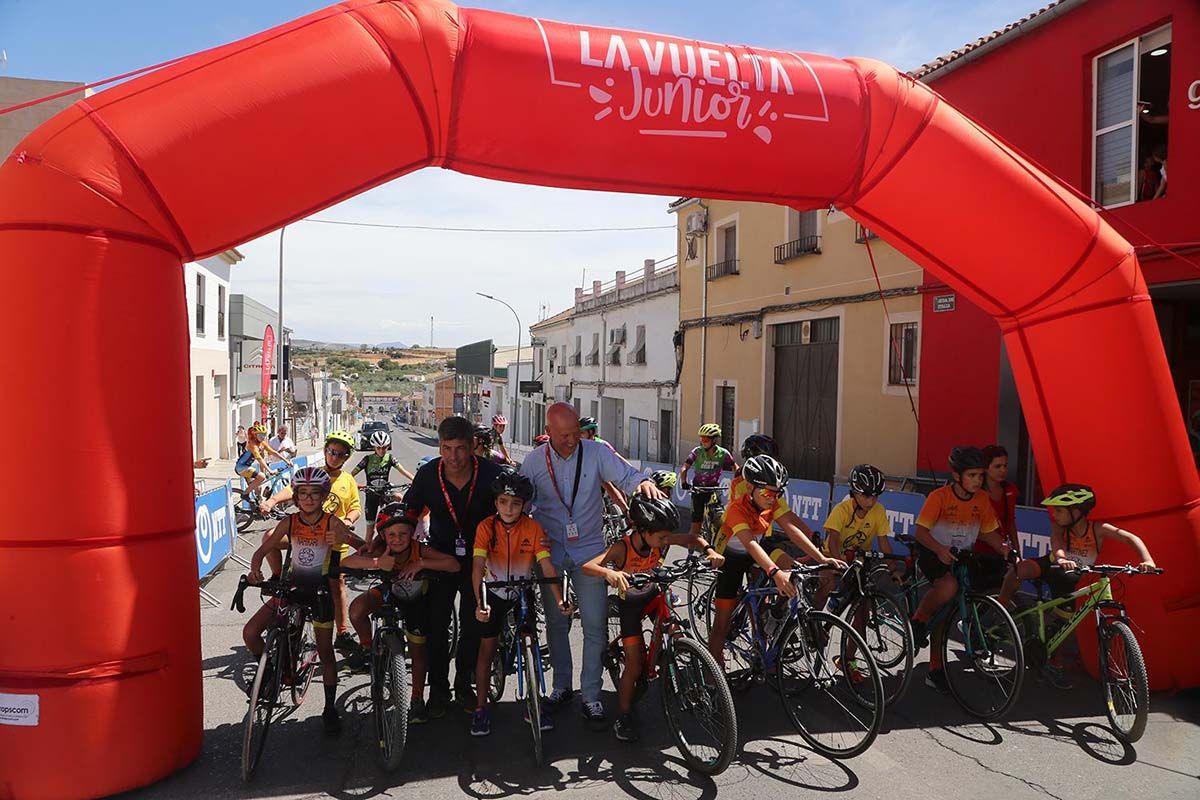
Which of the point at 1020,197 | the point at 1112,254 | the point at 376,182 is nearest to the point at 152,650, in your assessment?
the point at 376,182

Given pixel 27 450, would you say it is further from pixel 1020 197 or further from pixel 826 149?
pixel 1020 197

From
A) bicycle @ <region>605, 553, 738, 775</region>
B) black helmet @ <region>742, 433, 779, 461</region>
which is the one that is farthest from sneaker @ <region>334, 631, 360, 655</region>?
black helmet @ <region>742, 433, 779, 461</region>

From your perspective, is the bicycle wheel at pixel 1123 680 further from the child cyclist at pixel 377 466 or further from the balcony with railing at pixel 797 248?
the balcony with railing at pixel 797 248

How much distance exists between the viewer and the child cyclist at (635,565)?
15.4ft

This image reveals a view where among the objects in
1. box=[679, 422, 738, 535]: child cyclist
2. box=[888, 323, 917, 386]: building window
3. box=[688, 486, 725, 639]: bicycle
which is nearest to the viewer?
box=[688, 486, 725, 639]: bicycle

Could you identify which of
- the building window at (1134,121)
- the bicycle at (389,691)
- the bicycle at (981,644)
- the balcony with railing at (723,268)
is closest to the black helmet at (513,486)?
the bicycle at (389,691)

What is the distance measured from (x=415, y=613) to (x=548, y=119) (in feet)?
10.3

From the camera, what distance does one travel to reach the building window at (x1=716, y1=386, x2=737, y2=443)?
21000 millimetres

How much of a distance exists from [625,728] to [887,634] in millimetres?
2120

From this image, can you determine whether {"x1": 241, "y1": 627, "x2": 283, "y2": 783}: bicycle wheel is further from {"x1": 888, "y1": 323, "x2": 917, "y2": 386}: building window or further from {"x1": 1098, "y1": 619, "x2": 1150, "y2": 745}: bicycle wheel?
{"x1": 888, "y1": 323, "x2": 917, "y2": 386}: building window

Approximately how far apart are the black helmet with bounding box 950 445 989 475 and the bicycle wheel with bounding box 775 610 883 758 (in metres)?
1.74

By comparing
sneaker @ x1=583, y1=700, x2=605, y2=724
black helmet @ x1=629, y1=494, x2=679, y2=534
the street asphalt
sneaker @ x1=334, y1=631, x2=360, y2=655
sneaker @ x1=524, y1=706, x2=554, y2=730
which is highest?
black helmet @ x1=629, y1=494, x2=679, y2=534

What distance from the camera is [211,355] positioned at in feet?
90.0

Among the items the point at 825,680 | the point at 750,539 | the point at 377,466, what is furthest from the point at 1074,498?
the point at 377,466
